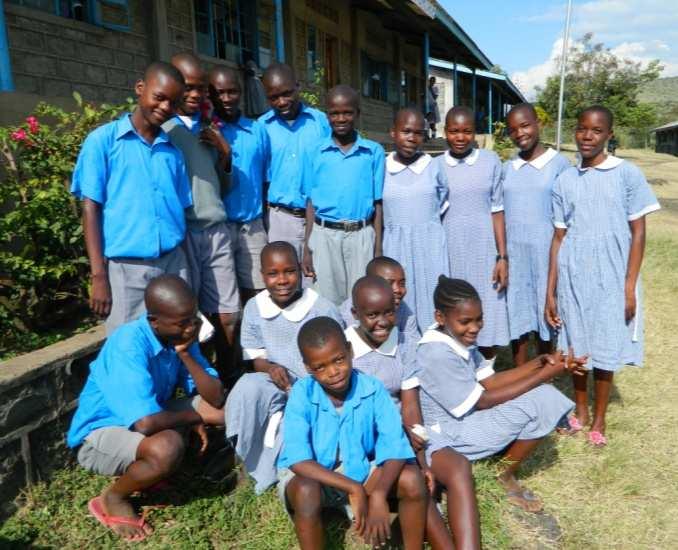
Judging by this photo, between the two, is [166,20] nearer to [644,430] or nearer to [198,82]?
[198,82]

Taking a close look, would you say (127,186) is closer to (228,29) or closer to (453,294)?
(453,294)

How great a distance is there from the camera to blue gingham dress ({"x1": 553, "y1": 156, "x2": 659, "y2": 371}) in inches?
119

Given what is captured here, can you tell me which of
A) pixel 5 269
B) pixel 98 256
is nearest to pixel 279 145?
pixel 98 256

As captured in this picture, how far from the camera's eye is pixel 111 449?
2.39 metres

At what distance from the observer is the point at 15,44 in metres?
4.59

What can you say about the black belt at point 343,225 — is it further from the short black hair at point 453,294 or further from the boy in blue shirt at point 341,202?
the short black hair at point 453,294

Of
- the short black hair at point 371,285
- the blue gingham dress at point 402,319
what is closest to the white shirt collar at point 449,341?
the short black hair at point 371,285

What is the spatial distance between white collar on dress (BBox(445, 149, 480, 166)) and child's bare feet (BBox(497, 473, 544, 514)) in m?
1.74

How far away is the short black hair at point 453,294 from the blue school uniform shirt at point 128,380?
107 cm

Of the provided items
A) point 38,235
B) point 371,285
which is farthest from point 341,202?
point 38,235

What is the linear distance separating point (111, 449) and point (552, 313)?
2383 mm

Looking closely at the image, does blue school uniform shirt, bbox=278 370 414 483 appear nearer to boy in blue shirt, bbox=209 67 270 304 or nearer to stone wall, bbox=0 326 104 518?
stone wall, bbox=0 326 104 518

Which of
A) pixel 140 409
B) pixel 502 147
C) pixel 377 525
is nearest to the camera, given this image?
pixel 377 525

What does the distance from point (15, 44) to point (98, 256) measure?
2983 millimetres
